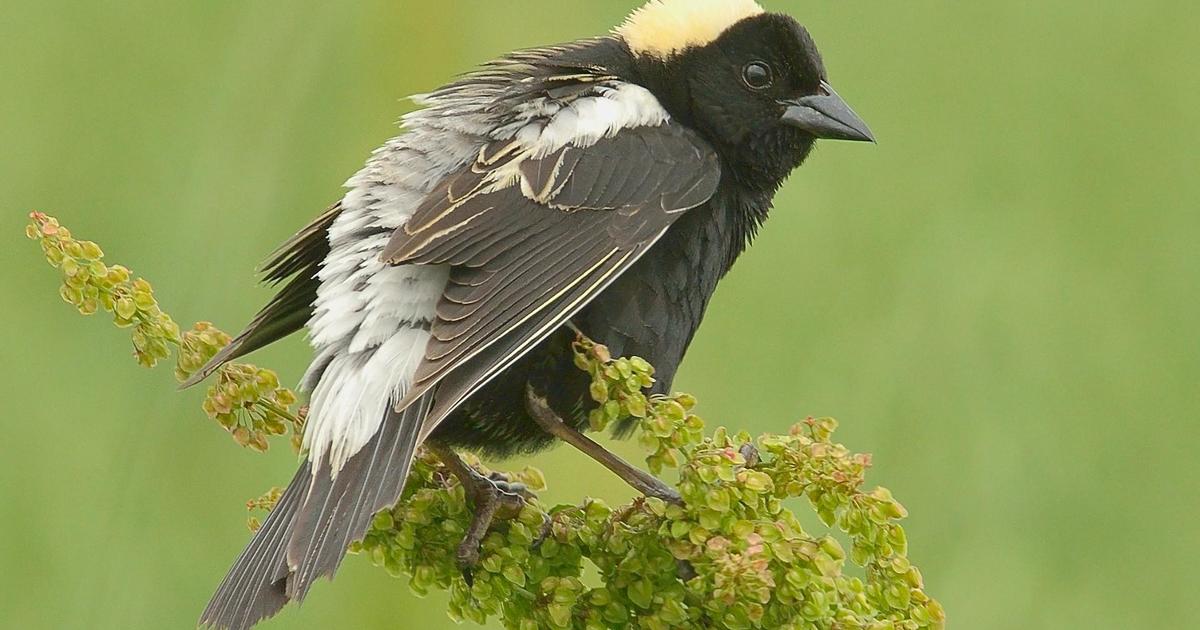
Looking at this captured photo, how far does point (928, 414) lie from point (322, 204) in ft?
3.42

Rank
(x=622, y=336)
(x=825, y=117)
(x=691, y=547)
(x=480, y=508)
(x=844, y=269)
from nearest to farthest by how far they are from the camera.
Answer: (x=691, y=547)
(x=480, y=508)
(x=622, y=336)
(x=825, y=117)
(x=844, y=269)

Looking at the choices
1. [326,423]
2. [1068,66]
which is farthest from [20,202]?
[1068,66]

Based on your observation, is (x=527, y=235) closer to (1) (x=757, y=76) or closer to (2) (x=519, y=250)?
(2) (x=519, y=250)

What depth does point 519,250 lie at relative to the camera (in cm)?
Result: 191

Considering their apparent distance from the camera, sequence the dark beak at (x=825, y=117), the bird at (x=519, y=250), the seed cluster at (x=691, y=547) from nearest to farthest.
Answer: the seed cluster at (x=691, y=547)
the bird at (x=519, y=250)
the dark beak at (x=825, y=117)

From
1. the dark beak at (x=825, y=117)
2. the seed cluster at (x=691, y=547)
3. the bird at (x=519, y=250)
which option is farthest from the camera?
the dark beak at (x=825, y=117)

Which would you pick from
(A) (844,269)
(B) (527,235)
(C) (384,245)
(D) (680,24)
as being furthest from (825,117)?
(C) (384,245)

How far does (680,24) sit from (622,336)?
56cm

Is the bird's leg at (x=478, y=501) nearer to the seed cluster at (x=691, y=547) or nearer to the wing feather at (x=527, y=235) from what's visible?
the seed cluster at (x=691, y=547)

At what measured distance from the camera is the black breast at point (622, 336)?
2.02 metres

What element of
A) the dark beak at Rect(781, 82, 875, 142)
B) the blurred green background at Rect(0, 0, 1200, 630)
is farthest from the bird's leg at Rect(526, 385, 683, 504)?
the dark beak at Rect(781, 82, 875, 142)

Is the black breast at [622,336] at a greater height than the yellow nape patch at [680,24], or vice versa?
the yellow nape patch at [680,24]

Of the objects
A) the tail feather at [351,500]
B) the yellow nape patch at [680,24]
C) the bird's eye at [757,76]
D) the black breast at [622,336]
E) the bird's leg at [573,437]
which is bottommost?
the tail feather at [351,500]

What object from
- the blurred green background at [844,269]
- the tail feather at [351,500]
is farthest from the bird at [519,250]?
the blurred green background at [844,269]
